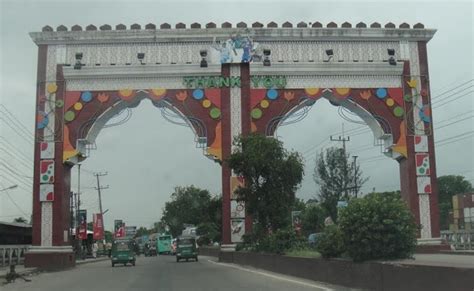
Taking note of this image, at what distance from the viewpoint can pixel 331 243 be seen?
60.2 feet

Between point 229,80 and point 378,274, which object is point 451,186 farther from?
point 378,274

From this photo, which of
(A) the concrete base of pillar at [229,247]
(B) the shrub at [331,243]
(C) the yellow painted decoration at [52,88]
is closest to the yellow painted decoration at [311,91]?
(A) the concrete base of pillar at [229,247]

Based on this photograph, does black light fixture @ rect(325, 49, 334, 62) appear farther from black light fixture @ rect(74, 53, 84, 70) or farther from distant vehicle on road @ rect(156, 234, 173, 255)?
distant vehicle on road @ rect(156, 234, 173, 255)

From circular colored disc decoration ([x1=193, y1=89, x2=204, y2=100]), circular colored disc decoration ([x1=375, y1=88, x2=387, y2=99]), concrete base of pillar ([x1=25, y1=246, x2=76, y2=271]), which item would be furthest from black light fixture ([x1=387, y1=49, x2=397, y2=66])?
concrete base of pillar ([x1=25, y1=246, x2=76, y2=271])

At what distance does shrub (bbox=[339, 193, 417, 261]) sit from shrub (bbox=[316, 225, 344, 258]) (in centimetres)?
168

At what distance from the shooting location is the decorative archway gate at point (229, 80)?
36.0m

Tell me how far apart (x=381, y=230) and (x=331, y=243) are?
132 inches

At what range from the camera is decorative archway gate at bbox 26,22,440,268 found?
35969mm

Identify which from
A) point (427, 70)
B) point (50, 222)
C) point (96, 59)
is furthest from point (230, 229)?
point (427, 70)

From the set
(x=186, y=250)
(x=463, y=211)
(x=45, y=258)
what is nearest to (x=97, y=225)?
(x=186, y=250)

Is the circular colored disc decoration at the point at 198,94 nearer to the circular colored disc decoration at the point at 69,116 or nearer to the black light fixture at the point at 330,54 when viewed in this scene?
the circular colored disc decoration at the point at 69,116

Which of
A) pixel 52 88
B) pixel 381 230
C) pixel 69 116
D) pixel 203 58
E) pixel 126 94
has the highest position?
pixel 203 58

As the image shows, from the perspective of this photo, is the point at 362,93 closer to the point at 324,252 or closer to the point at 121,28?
the point at 121,28

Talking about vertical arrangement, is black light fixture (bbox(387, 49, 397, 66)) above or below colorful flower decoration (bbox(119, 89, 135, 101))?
above
